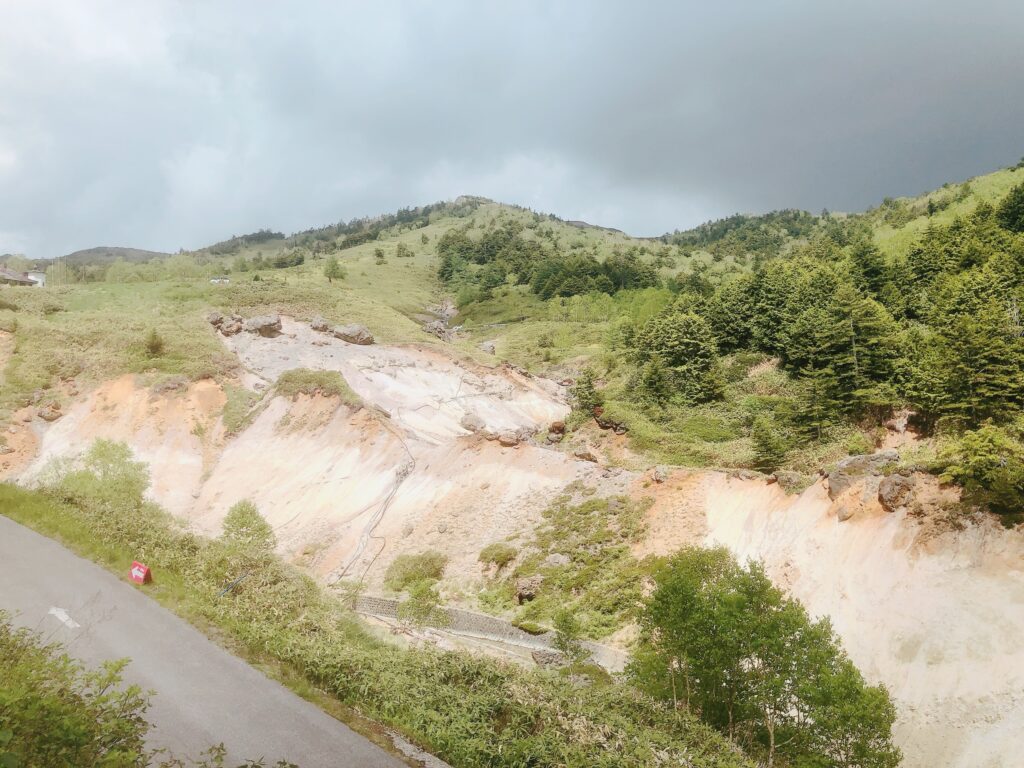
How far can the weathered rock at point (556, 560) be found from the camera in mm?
33062

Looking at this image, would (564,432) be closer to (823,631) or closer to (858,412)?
(858,412)

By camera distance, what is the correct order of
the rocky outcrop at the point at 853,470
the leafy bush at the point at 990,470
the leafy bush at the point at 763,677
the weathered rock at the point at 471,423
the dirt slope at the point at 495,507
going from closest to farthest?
the leafy bush at the point at 763,677 → the dirt slope at the point at 495,507 → the leafy bush at the point at 990,470 → the rocky outcrop at the point at 853,470 → the weathered rock at the point at 471,423

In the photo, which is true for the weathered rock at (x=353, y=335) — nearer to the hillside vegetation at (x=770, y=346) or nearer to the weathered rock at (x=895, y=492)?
the hillside vegetation at (x=770, y=346)

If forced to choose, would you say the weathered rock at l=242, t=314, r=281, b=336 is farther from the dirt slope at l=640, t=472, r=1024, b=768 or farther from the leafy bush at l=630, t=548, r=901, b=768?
the leafy bush at l=630, t=548, r=901, b=768

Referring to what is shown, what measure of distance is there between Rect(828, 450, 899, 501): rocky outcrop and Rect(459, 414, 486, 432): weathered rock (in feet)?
107

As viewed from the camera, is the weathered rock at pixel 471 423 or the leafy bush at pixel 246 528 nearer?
the leafy bush at pixel 246 528

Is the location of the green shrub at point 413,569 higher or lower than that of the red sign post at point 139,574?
lower

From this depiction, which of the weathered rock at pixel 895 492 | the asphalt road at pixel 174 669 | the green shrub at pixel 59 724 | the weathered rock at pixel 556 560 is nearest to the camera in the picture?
the green shrub at pixel 59 724

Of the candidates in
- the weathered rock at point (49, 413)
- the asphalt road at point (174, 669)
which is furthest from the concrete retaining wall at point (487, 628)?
the weathered rock at point (49, 413)

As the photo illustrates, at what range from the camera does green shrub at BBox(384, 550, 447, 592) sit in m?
34.2

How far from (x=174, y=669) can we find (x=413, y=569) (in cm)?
2197

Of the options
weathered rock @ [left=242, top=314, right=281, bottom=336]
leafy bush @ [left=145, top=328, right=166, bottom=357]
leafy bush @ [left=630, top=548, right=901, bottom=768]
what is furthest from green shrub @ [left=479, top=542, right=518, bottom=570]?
weathered rock @ [left=242, top=314, right=281, bottom=336]

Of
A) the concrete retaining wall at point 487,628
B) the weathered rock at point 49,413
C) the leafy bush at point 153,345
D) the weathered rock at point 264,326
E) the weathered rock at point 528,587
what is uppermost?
the weathered rock at point 264,326

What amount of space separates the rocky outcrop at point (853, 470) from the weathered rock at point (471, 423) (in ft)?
107
